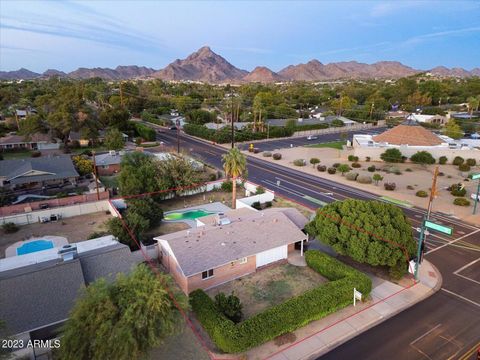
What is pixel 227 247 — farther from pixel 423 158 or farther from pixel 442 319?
pixel 423 158

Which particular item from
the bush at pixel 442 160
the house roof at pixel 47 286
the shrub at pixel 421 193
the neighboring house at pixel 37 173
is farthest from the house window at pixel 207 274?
the bush at pixel 442 160

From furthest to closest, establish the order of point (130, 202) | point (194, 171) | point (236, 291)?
point (194, 171), point (130, 202), point (236, 291)

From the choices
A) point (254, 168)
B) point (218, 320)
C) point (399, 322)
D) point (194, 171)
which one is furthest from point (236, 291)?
point (254, 168)

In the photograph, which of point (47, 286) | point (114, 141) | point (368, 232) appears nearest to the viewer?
point (47, 286)

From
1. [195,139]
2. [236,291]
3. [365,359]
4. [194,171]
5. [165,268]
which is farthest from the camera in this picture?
[195,139]

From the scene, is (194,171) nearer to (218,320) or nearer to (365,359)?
(218,320)

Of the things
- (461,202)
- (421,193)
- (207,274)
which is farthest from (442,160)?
(207,274)

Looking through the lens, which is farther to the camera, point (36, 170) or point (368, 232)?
point (36, 170)
